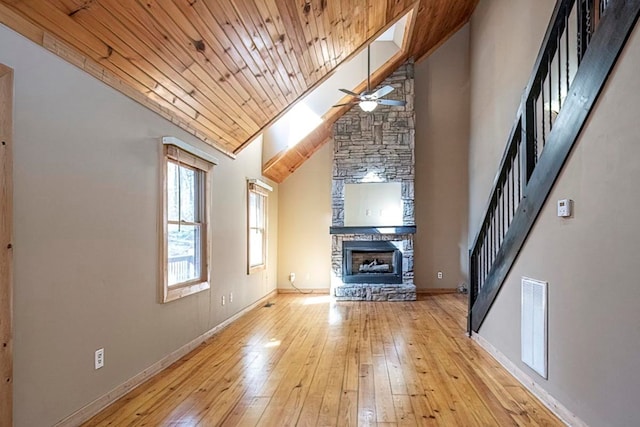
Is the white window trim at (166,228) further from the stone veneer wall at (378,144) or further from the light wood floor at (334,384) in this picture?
the stone veneer wall at (378,144)

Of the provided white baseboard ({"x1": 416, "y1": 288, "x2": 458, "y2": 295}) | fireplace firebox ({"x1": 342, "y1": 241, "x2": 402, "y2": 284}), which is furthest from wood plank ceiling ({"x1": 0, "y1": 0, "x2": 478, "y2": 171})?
white baseboard ({"x1": 416, "y1": 288, "x2": 458, "y2": 295})

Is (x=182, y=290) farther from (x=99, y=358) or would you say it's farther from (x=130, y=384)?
(x=99, y=358)

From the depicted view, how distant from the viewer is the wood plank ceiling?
2383mm

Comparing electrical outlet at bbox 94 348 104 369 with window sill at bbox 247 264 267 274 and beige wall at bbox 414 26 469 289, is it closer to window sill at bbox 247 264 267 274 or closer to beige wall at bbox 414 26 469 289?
window sill at bbox 247 264 267 274

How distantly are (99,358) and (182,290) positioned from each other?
49.0 inches

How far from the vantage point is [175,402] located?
9.36 feet

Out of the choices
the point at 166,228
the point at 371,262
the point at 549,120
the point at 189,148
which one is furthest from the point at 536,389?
the point at 371,262

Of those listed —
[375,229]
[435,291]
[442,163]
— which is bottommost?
[435,291]

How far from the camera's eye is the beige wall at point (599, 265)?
192cm

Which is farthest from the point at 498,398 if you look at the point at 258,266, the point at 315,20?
the point at 258,266

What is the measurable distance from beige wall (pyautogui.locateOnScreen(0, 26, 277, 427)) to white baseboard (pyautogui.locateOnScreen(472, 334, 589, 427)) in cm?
282

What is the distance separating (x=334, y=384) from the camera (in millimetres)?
3186

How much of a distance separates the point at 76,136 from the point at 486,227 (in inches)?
141

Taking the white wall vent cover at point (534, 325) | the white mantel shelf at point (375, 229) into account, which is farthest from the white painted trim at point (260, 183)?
the white wall vent cover at point (534, 325)
